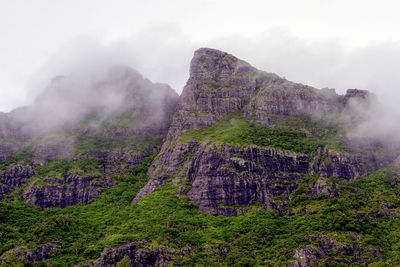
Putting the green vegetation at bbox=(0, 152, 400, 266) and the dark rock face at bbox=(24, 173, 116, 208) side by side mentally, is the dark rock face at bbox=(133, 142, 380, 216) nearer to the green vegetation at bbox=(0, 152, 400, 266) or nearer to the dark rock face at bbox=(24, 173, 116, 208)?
the green vegetation at bbox=(0, 152, 400, 266)

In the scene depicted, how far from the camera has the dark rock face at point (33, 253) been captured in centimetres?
14050

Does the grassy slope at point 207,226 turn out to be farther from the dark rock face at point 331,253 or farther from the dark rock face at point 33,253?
the dark rock face at point 33,253

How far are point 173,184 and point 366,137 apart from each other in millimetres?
91817

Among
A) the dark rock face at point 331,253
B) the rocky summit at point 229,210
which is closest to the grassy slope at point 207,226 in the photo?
the rocky summit at point 229,210

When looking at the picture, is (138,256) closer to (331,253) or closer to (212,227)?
(212,227)

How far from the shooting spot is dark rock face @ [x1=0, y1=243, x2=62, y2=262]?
461 feet

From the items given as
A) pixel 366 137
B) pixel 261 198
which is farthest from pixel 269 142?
pixel 366 137

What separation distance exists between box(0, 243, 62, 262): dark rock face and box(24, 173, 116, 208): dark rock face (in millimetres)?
41598

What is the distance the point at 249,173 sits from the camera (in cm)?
17850

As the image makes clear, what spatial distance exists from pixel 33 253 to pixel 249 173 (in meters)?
87.7

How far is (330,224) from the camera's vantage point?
5659 inches

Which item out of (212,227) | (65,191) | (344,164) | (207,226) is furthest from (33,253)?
(344,164)

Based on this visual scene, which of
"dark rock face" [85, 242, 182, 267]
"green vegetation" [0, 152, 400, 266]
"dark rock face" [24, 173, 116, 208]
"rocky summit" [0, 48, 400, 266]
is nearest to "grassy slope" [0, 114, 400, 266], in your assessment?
"green vegetation" [0, 152, 400, 266]

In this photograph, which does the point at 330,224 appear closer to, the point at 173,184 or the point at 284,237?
the point at 284,237
